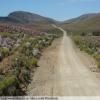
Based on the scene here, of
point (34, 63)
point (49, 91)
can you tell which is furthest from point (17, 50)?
point (49, 91)

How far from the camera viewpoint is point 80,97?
18.2 m

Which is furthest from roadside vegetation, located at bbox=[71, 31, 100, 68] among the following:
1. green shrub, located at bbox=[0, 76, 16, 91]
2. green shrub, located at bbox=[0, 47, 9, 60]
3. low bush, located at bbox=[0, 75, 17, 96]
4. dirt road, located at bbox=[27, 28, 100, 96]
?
low bush, located at bbox=[0, 75, 17, 96]

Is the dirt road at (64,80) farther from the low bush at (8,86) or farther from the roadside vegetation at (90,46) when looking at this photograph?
the roadside vegetation at (90,46)

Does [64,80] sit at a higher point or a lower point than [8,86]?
lower

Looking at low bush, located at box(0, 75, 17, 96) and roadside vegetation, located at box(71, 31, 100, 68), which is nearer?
low bush, located at box(0, 75, 17, 96)

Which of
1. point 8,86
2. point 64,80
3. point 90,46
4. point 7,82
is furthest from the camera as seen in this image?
point 90,46

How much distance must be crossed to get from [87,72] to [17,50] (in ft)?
36.5

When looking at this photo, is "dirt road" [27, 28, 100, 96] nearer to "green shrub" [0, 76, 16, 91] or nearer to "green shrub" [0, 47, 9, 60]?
"green shrub" [0, 76, 16, 91]

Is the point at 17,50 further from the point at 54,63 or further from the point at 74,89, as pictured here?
the point at 74,89

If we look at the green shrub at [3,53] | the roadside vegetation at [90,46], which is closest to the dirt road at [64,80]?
the roadside vegetation at [90,46]

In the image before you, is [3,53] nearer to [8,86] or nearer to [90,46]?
[8,86]

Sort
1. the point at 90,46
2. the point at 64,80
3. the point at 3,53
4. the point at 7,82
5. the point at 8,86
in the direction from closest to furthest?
the point at 8,86, the point at 7,82, the point at 64,80, the point at 3,53, the point at 90,46

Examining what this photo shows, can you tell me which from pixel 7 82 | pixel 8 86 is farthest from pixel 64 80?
pixel 8 86

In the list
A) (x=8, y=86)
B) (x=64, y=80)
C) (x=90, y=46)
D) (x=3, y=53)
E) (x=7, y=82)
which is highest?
(x=7, y=82)
